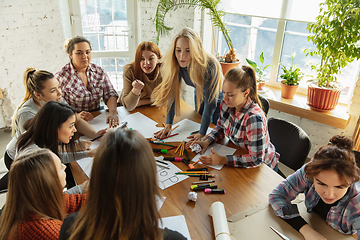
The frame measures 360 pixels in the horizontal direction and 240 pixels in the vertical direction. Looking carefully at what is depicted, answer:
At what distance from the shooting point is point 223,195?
1.33 meters

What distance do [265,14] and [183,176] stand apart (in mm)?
2388

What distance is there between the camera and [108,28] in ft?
12.3

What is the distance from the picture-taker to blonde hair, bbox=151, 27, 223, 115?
1.80 metres

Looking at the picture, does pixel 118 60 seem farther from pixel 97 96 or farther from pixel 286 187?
pixel 286 187

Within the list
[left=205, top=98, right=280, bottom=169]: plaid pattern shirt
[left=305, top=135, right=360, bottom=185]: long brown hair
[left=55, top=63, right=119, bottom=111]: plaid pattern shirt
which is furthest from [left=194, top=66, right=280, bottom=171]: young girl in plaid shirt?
[left=55, top=63, right=119, bottom=111]: plaid pattern shirt

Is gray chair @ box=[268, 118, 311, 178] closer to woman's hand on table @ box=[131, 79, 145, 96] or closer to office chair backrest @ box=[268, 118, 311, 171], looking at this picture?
office chair backrest @ box=[268, 118, 311, 171]

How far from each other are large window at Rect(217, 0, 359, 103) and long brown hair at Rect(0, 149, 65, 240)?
101 inches

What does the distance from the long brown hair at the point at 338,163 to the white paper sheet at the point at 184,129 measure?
2.89 ft

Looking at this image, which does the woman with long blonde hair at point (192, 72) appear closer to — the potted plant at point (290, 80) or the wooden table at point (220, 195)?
the wooden table at point (220, 195)

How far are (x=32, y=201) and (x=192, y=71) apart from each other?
123cm

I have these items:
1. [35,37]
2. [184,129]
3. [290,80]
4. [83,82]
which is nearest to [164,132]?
[184,129]

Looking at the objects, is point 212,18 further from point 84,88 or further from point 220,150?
point 220,150

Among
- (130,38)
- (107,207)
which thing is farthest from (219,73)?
(130,38)

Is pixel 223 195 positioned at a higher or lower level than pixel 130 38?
lower
